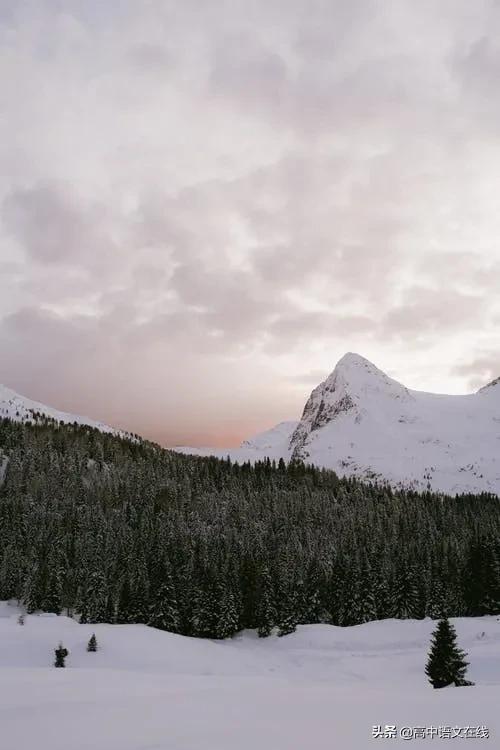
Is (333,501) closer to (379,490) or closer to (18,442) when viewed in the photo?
(379,490)

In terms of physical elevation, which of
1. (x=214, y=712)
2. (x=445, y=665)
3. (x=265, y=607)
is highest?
(x=214, y=712)

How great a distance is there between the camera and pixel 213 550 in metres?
101

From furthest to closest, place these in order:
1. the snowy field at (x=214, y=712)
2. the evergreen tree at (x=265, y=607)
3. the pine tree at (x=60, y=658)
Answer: the evergreen tree at (x=265, y=607)
the pine tree at (x=60, y=658)
the snowy field at (x=214, y=712)

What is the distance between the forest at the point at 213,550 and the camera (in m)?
77.1

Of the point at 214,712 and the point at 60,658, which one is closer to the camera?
the point at 214,712

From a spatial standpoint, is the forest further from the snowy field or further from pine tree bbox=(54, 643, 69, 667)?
the snowy field

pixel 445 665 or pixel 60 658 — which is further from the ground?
pixel 445 665

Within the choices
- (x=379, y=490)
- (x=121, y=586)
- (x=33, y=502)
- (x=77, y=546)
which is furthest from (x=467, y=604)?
(x=379, y=490)

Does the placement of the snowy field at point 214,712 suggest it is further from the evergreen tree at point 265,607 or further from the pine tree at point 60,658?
the evergreen tree at point 265,607

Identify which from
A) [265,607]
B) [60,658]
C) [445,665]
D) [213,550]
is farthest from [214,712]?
[213,550]

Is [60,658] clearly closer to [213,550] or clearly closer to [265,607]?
[265,607]

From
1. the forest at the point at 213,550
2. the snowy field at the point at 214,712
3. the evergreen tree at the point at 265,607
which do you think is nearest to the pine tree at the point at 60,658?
the snowy field at the point at 214,712

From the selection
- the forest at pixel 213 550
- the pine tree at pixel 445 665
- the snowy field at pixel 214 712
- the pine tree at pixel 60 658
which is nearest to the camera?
the snowy field at pixel 214 712

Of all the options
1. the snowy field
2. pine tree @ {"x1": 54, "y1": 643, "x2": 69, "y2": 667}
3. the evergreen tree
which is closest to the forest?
the evergreen tree
